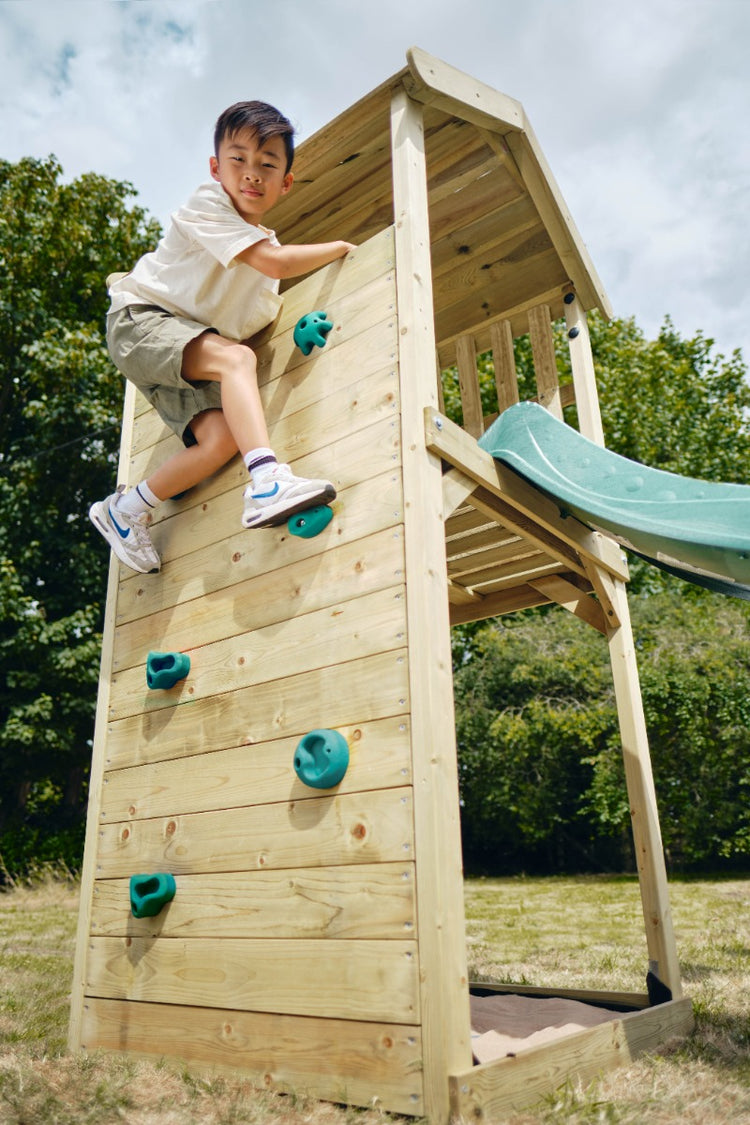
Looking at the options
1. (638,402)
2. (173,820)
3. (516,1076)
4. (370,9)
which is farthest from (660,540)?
(638,402)

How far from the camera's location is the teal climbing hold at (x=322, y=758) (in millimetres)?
2199

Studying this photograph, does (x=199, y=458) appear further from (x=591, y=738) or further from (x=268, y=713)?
(x=591, y=738)

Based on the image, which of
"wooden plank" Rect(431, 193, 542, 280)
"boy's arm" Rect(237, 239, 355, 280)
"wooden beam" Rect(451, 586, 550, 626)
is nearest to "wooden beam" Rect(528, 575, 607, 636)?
"wooden beam" Rect(451, 586, 550, 626)

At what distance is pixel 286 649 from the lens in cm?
254

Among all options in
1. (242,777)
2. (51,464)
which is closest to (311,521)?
(242,777)

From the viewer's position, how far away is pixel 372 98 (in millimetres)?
2943

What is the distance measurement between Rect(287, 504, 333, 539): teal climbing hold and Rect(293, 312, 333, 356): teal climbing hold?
66 centimetres

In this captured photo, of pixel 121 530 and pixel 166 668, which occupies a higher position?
pixel 121 530

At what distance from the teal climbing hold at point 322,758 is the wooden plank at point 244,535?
0.61 meters

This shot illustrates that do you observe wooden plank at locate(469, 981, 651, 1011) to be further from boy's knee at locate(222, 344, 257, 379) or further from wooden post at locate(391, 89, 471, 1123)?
boy's knee at locate(222, 344, 257, 379)

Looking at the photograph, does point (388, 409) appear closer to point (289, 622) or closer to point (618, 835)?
point (289, 622)

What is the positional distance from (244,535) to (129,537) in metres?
0.57

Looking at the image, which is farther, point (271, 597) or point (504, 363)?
point (504, 363)

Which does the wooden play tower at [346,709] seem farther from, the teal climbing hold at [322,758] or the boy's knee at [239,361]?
the boy's knee at [239,361]
